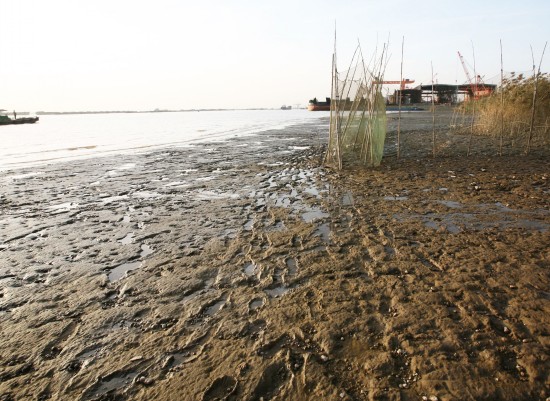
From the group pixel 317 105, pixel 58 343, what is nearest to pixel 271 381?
pixel 58 343

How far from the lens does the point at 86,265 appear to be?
13.1ft

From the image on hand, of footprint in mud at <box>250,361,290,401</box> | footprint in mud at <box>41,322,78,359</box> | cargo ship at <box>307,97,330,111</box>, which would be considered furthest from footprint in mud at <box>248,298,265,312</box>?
cargo ship at <box>307,97,330,111</box>

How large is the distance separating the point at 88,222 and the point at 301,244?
11.6ft

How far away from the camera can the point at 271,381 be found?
86.6 inches

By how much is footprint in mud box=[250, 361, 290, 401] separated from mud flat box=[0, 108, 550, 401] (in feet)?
0.04

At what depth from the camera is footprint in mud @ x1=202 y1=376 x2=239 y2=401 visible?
6.84 feet

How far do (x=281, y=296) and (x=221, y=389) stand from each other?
1.16 meters

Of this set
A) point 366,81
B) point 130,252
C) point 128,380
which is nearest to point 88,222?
point 130,252

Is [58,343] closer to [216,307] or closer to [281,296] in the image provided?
[216,307]

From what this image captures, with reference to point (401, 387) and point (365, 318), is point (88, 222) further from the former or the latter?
point (401, 387)

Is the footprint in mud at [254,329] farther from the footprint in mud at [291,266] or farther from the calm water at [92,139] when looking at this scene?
the calm water at [92,139]

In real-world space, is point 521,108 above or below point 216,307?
above

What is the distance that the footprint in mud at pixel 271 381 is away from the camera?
2096 millimetres

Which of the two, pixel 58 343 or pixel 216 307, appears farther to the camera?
pixel 216 307
